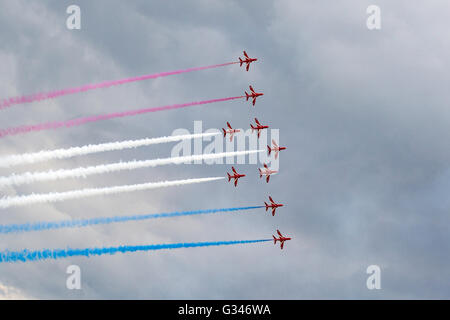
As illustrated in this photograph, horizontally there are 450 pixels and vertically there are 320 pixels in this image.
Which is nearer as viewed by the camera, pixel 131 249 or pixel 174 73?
pixel 131 249

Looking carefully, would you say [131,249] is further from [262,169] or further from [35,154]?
[262,169]

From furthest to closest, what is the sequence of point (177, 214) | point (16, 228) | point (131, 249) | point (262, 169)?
point (262, 169)
point (177, 214)
point (131, 249)
point (16, 228)

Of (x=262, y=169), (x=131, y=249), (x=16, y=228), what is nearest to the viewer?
(x=16, y=228)

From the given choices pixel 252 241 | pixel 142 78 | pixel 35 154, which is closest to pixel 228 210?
pixel 252 241

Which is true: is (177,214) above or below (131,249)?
above
